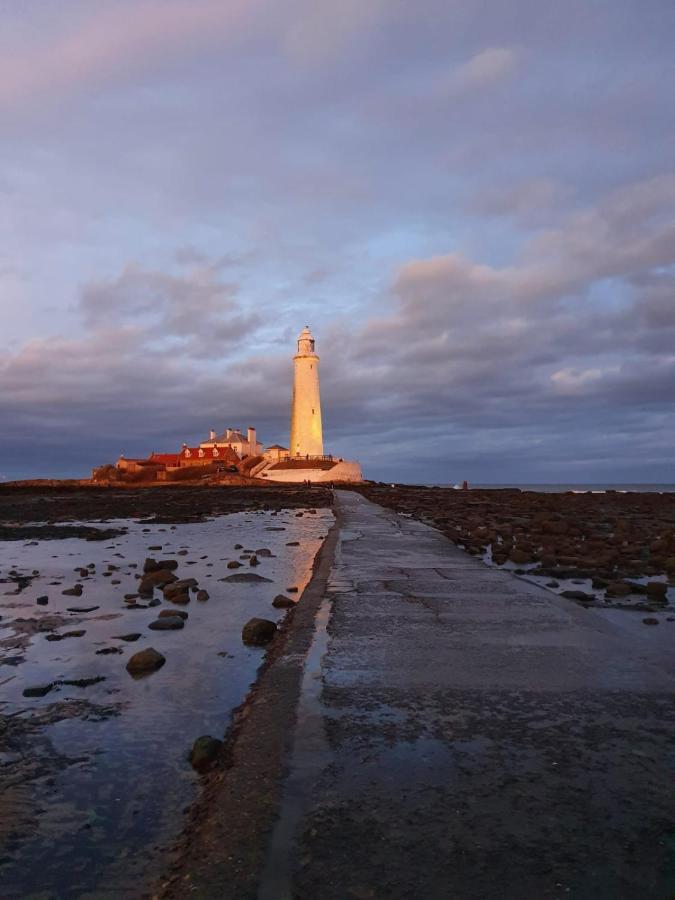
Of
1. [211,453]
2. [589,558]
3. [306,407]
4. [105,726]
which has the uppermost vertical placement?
[306,407]

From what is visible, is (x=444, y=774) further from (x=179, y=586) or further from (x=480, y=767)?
(x=179, y=586)

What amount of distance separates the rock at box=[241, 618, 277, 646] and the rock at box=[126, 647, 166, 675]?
→ 2.95 ft

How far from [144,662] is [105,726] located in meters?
1.28

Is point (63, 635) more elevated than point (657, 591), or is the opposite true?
point (657, 591)

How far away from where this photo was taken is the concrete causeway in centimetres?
208

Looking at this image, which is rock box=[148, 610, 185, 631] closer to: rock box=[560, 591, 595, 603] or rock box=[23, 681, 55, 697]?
rock box=[23, 681, 55, 697]

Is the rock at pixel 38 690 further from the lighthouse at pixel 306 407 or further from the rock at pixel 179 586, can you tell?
the lighthouse at pixel 306 407

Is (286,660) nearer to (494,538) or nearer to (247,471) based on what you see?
(494,538)

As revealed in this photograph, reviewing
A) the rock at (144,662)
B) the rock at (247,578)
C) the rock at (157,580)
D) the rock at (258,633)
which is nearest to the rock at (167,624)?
the rock at (258,633)

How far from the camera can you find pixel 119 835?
9.10 feet

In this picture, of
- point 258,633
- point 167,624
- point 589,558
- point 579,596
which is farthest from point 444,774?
point 589,558

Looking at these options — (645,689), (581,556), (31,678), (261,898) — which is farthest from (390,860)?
(581,556)

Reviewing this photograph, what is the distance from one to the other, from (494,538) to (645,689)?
1143 cm

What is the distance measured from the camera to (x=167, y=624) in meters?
6.94
